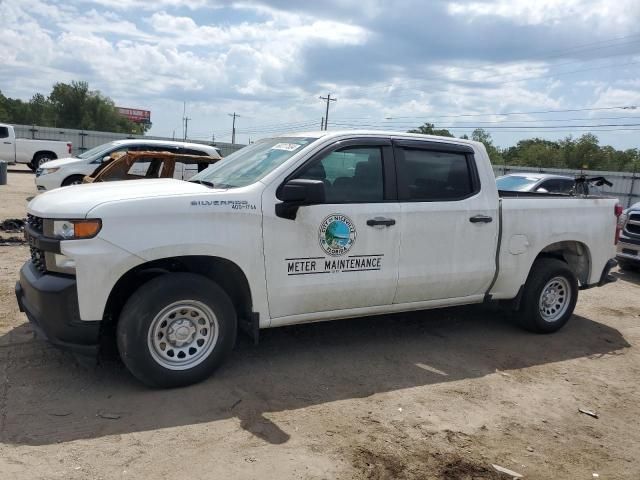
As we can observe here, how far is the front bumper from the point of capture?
3.75 meters

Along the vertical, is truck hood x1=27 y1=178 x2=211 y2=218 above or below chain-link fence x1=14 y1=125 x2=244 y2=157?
below

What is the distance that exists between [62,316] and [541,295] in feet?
15.0

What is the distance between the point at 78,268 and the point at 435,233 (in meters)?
2.94

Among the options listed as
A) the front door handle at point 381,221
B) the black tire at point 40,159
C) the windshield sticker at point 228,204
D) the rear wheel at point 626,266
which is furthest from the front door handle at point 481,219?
the black tire at point 40,159

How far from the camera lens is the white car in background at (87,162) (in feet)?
43.6

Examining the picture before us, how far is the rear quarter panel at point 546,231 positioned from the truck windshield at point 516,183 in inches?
208

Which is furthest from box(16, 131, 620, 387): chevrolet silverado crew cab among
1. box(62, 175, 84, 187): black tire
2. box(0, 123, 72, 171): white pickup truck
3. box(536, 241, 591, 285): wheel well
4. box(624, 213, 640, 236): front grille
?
box(0, 123, 72, 171): white pickup truck

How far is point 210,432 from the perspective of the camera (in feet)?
11.9

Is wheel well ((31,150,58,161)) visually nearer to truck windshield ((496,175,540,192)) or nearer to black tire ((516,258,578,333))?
truck windshield ((496,175,540,192))

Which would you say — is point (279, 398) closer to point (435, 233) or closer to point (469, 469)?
point (469, 469)

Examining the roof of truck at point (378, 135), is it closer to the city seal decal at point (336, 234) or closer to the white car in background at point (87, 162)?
the city seal decal at point (336, 234)

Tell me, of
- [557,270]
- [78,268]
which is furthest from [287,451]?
[557,270]

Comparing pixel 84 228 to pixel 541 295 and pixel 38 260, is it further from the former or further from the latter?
pixel 541 295

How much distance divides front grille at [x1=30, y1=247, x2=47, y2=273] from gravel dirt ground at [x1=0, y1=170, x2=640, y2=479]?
2.71 feet
